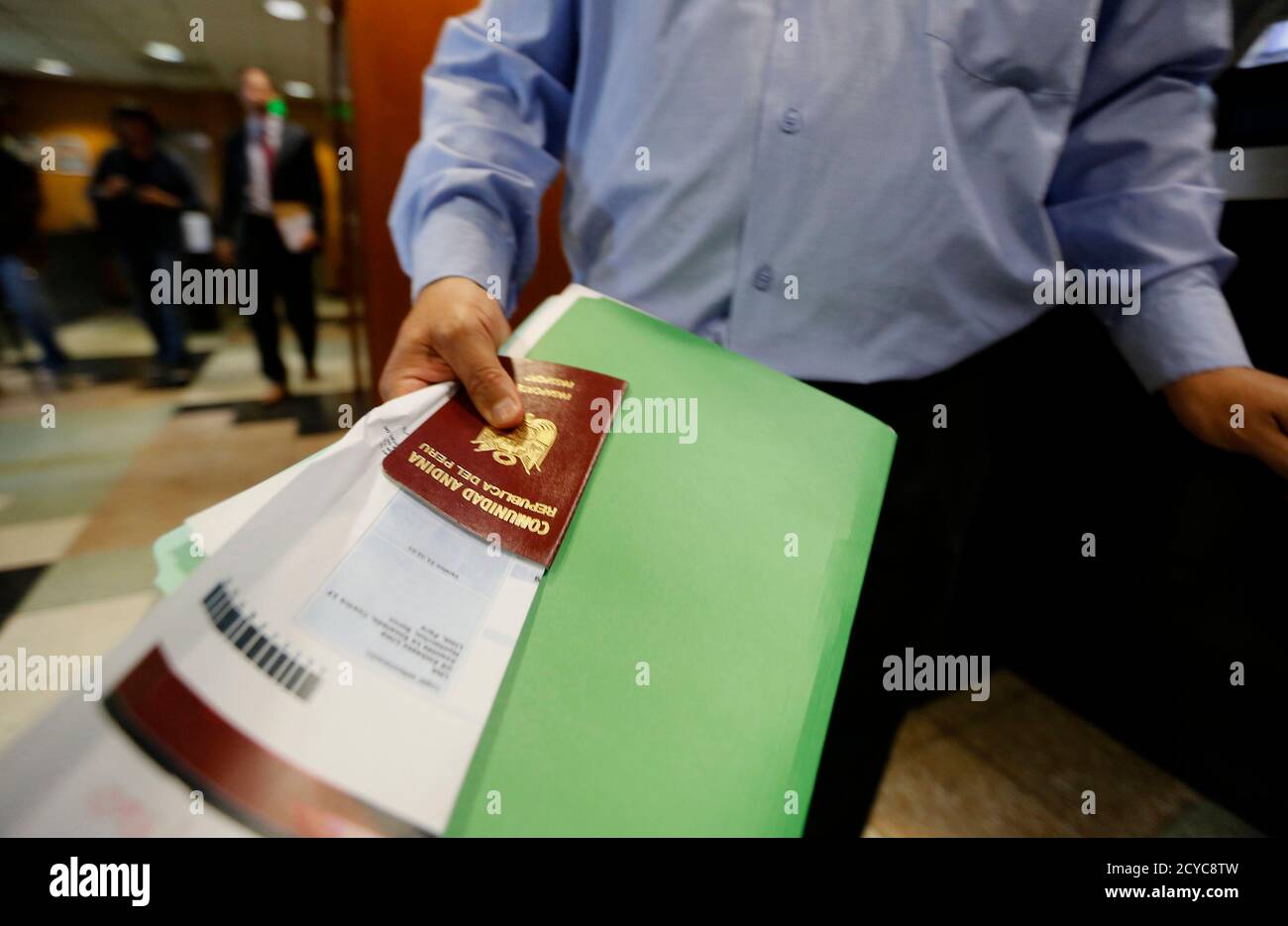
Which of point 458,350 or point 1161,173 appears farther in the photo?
point 1161,173

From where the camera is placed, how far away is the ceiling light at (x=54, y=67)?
4.96 m

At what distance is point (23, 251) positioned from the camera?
3033 millimetres

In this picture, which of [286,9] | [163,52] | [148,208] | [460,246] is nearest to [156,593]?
[460,246]

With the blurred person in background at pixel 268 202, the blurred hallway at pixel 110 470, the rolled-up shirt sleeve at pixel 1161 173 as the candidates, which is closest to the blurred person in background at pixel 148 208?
the blurred hallway at pixel 110 470

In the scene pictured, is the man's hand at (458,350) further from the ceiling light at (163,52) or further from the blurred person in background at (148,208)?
the ceiling light at (163,52)

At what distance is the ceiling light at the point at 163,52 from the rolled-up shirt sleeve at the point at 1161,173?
8.08m

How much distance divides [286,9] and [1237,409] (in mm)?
7044

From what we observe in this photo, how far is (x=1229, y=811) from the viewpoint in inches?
41.4

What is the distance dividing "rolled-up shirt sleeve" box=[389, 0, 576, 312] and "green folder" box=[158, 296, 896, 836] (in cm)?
11

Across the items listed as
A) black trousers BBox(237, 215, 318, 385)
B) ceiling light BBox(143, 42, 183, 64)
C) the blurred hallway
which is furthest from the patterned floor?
ceiling light BBox(143, 42, 183, 64)

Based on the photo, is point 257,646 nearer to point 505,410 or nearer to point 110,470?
point 505,410

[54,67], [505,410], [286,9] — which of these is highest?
[286,9]

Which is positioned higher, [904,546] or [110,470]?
[904,546]

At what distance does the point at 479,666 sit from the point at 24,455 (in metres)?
3.03
